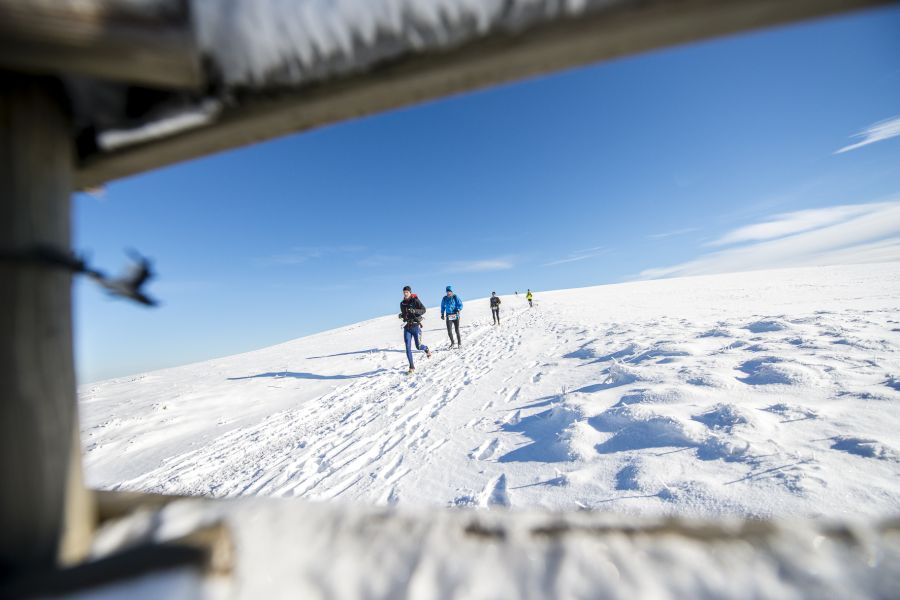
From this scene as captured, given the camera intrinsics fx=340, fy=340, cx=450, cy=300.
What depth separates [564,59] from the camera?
67 cm

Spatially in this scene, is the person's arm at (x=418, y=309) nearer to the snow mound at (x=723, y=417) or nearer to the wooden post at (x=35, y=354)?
the snow mound at (x=723, y=417)

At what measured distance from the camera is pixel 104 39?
0.59 meters

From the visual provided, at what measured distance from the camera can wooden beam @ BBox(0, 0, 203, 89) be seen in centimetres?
56

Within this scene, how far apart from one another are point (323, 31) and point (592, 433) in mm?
3336

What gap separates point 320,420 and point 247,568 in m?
5.22

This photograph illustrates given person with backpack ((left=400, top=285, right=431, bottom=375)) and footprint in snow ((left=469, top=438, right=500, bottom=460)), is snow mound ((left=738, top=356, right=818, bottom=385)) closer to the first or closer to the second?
footprint in snow ((left=469, top=438, right=500, bottom=460))

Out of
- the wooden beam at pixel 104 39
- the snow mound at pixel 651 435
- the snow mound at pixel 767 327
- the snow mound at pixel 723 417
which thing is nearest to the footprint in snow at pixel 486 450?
the snow mound at pixel 651 435

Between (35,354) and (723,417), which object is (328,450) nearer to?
(35,354)

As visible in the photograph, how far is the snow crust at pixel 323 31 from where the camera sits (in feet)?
1.93

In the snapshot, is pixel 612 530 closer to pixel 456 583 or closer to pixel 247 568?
pixel 456 583

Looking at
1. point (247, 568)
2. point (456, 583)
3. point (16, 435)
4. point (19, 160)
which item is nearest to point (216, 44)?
point (19, 160)

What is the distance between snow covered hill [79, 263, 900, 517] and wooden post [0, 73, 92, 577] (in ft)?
7.46

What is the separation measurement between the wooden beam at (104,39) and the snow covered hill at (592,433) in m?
2.71

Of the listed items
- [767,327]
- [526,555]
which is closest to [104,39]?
[526,555]
